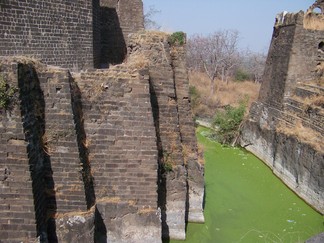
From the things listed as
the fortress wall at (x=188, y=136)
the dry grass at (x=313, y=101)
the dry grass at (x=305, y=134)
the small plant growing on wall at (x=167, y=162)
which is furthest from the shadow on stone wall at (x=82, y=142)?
the dry grass at (x=313, y=101)

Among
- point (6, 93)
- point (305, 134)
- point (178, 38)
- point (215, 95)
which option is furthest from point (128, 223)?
point (215, 95)

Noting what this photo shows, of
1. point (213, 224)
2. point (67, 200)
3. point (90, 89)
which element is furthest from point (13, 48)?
point (213, 224)

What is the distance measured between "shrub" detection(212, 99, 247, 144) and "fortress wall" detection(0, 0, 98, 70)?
818 cm

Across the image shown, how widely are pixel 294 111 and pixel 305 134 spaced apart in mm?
1816

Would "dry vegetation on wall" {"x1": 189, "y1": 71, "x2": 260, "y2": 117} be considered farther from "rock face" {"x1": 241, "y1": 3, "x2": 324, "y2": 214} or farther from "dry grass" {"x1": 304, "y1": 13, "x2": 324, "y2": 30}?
"dry grass" {"x1": 304, "y1": 13, "x2": 324, "y2": 30}

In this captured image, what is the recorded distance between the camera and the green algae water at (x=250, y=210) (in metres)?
8.60

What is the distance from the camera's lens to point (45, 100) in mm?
5180

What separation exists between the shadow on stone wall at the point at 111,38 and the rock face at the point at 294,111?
22.1 ft

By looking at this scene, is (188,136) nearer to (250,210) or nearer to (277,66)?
(250,210)

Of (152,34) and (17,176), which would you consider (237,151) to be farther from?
(17,176)

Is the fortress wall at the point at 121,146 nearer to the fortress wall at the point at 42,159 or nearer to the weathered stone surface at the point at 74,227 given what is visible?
the fortress wall at the point at 42,159

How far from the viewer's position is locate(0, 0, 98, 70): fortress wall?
7969 mm

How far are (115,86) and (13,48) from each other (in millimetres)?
3536

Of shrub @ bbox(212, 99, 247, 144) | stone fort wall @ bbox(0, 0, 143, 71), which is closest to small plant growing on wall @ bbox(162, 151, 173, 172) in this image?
stone fort wall @ bbox(0, 0, 143, 71)
